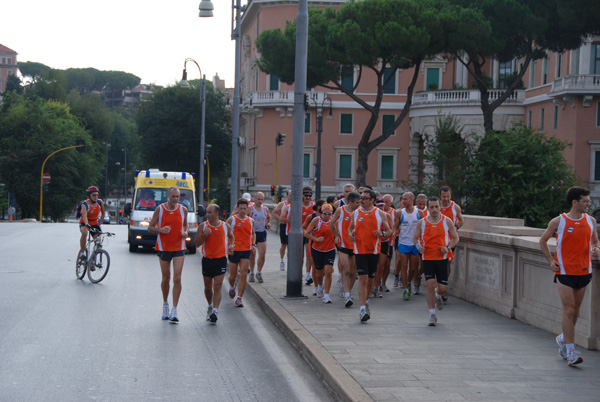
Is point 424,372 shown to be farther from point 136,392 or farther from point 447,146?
point 447,146

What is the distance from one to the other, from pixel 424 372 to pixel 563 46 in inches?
1137

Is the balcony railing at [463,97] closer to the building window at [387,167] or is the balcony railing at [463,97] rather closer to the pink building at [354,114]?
the pink building at [354,114]

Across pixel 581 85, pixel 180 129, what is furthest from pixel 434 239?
pixel 180 129

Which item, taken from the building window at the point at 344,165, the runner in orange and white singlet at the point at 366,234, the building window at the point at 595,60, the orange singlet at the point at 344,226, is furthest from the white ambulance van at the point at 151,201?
the building window at the point at 344,165

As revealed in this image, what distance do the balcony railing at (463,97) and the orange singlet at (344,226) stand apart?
127 ft

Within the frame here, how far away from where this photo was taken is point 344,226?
39.6 ft

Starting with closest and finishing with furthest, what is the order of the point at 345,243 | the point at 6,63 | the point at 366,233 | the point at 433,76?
the point at 366,233 < the point at 345,243 < the point at 433,76 < the point at 6,63

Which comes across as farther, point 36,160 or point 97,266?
point 36,160

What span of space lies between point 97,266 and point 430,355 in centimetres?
908

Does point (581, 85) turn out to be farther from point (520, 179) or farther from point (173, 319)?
point (173, 319)

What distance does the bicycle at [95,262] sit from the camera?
15.7m

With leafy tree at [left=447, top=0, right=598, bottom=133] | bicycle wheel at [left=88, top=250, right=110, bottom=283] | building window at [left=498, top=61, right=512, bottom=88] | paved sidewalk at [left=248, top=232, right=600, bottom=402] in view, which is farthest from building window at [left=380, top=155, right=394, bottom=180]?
paved sidewalk at [left=248, top=232, right=600, bottom=402]

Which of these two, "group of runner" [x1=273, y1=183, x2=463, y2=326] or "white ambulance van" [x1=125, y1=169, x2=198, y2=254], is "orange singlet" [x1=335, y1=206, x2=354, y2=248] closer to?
"group of runner" [x1=273, y1=183, x2=463, y2=326]

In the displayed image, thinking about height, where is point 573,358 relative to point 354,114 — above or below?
below
